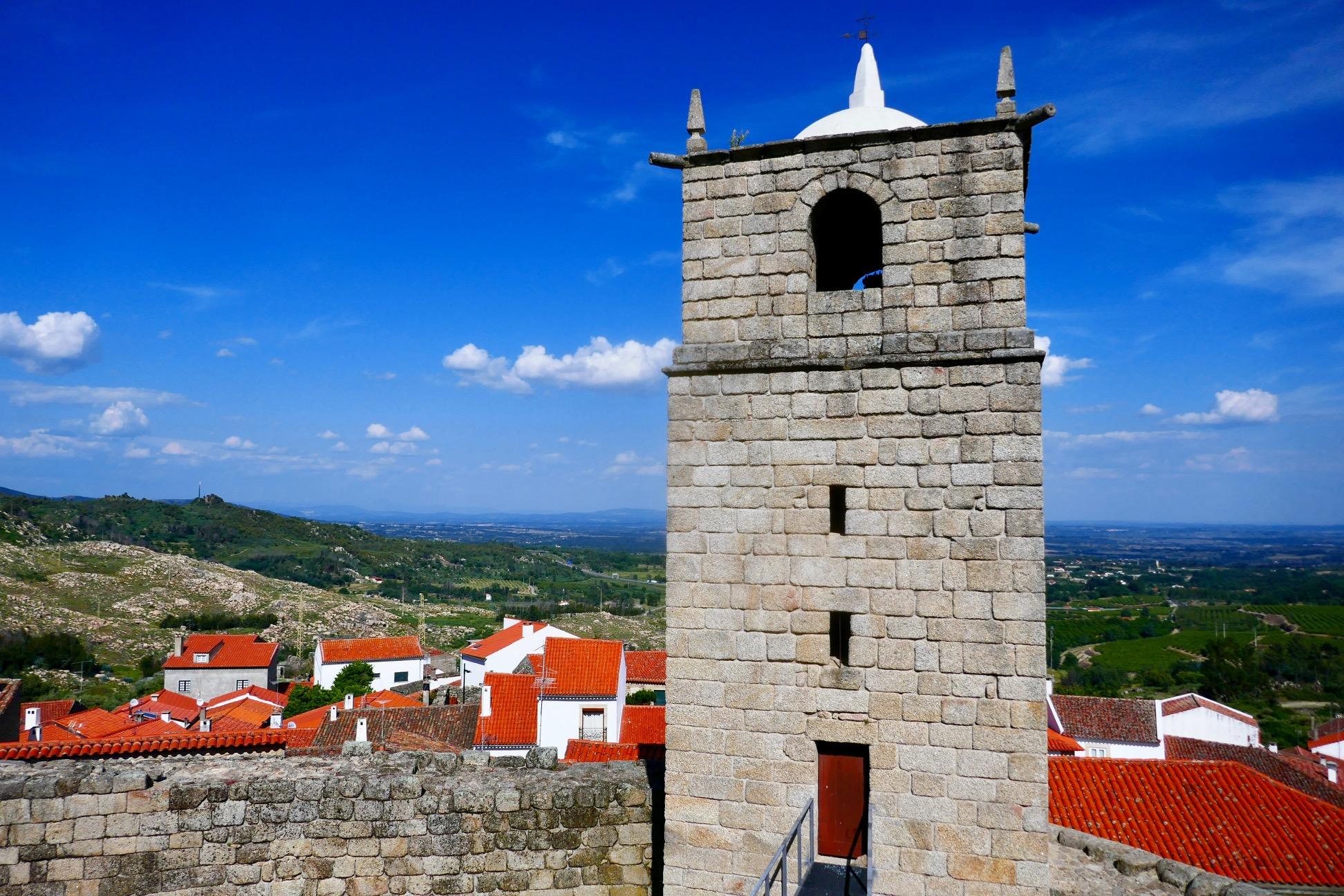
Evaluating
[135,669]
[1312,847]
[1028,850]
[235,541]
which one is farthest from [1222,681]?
[235,541]

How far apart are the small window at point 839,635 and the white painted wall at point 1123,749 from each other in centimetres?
2680

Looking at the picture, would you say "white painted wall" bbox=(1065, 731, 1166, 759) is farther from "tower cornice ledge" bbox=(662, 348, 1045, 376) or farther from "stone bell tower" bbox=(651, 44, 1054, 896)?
"tower cornice ledge" bbox=(662, 348, 1045, 376)

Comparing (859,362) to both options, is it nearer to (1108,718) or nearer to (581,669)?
(581,669)

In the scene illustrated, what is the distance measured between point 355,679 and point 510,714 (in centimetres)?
2167

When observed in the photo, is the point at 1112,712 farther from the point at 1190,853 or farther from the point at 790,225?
the point at 790,225

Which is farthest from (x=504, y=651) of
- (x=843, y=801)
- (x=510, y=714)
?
(x=843, y=801)

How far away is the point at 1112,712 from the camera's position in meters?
29.3

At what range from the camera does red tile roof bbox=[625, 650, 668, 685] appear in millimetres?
40000

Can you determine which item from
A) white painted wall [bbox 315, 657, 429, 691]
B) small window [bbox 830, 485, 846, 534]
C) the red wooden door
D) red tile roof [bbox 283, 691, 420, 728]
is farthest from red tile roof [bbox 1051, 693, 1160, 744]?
white painted wall [bbox 315, 657, 429, 691]

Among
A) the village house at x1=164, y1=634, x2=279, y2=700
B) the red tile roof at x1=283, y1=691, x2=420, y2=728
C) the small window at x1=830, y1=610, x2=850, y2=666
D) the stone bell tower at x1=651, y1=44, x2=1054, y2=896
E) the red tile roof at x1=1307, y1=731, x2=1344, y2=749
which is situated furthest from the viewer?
the village house at x1=164, y1=634, x2=279, y2=700

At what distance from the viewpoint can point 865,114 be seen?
620 cm

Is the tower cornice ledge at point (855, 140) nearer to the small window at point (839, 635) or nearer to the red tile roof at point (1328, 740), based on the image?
the small window at point (839, 635)

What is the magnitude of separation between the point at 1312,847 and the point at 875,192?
13421 mm

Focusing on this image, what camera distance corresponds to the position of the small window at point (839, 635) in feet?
17.9
